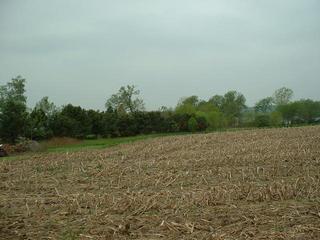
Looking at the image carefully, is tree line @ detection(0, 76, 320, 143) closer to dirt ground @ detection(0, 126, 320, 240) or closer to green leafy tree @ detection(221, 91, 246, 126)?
green leafy tree @ detection(221, 91, 246, 126)

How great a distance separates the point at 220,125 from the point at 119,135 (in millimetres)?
28558

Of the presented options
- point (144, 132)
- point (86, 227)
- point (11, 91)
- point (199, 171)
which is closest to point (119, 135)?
point (144, 132)

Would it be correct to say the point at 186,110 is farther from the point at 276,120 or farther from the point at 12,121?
the point at 12,121

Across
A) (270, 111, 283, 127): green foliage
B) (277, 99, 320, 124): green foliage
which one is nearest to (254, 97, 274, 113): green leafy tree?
(277, 99, 320, 124): green foliage

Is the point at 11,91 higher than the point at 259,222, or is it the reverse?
the point at 11,91

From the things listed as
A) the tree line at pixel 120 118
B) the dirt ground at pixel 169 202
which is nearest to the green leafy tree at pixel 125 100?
the tree line at pixel 120 118

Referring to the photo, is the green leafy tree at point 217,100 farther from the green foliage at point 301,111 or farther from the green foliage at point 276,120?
the green foliage at point 276,120

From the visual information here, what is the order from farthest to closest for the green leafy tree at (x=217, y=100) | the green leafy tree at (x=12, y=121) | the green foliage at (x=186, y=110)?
the green leafy tree at (x=217, y=100), the green foliage at (x=186, y=110), the green leafy tree at (x=12, y=121)

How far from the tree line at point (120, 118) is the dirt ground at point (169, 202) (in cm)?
2393

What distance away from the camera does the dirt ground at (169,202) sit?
9188 millimetres

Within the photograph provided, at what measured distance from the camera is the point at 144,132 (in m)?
65.0

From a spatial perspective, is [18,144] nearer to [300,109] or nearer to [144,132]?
[144,132]

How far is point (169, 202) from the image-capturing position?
11656mm

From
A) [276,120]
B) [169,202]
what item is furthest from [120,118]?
[169,202]
